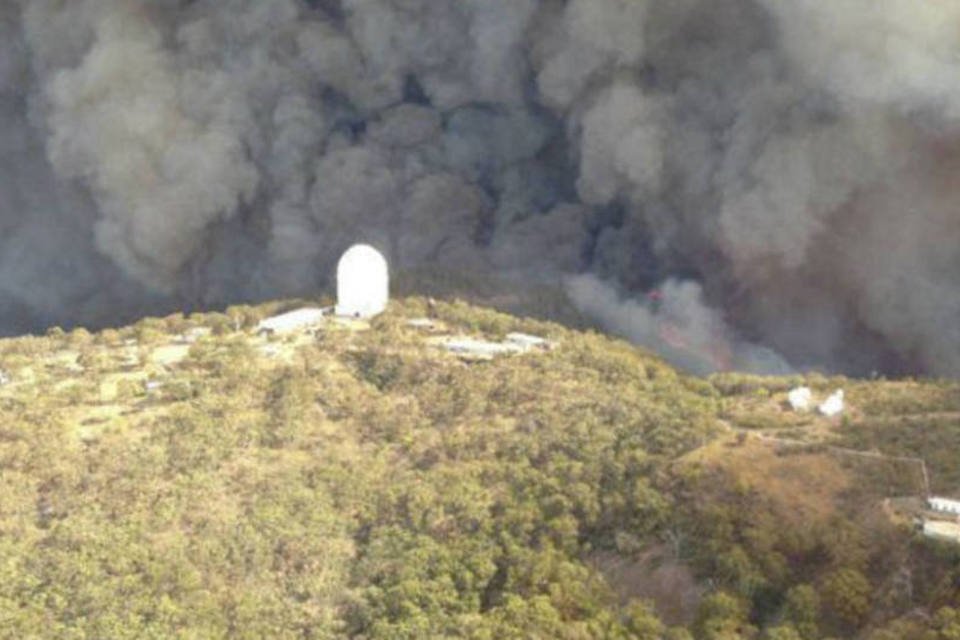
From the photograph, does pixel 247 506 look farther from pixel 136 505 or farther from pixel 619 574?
pixel 619 574

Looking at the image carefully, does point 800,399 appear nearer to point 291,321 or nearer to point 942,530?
point 942,530

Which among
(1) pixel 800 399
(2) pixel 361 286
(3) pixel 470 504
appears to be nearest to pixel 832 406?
(1) pixel 800 399

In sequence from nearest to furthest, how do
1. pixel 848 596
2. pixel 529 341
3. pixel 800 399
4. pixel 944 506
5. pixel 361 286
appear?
pixel 848 596 < pixel 944 506 < pixel 800 399 < pixel 529 341 < pixel 361 286

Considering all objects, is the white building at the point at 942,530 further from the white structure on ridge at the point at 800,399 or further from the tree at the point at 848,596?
the white structure on ridge at the point at 800,399

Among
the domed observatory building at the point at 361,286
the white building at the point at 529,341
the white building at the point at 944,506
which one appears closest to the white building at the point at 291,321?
the domed observatory building at the point at 361,286

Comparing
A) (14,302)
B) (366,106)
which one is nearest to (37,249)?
(14,302)

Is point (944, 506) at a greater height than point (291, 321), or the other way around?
point (291, 321)

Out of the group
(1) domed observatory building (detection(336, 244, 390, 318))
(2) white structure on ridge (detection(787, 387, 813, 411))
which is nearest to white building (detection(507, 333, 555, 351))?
(1) domed observatory building (detection(336, 244, 390, 318))
